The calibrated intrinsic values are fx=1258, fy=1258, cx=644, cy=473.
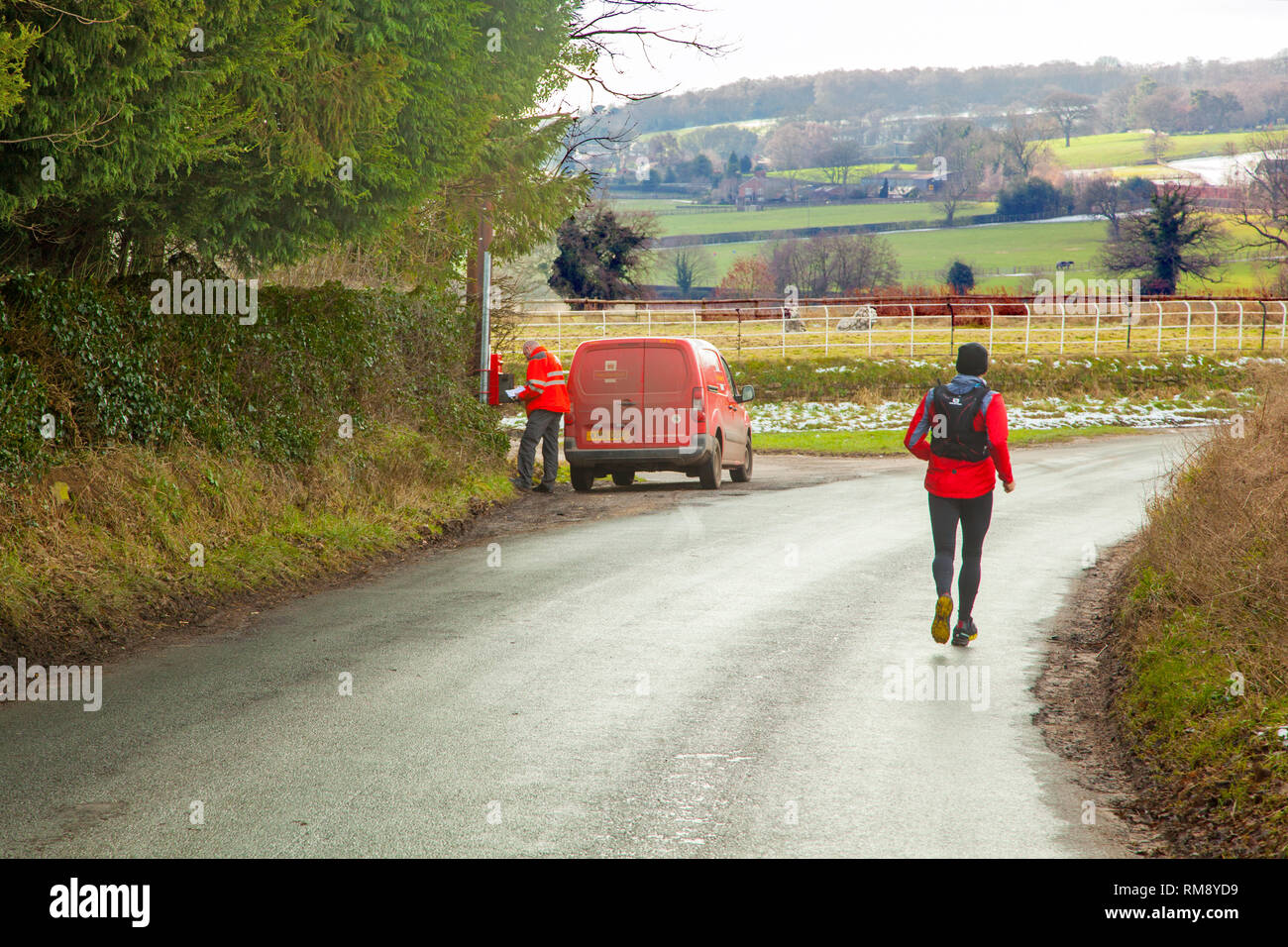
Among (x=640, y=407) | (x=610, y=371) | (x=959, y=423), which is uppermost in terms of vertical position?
(x=610, y=371)

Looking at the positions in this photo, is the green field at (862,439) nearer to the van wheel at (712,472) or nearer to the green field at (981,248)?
the van wheel at (712,472)

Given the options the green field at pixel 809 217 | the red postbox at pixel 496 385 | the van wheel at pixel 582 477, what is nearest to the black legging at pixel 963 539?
the van wheel at pixel 582 477

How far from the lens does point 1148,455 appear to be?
25750 millimetres

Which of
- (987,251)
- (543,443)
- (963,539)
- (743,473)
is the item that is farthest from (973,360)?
(987,251)

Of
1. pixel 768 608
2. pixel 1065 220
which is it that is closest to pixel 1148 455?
pixel 768 608

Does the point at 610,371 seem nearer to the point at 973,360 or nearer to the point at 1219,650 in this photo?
the point at 973,360

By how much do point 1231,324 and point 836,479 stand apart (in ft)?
97.3

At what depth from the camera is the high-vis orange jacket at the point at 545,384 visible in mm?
16953

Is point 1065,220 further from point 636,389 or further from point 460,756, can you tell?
point 460,756

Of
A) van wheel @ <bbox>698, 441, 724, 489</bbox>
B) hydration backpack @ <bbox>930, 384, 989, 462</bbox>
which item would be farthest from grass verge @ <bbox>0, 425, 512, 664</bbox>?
hydration backpack @ <bbox>930, 384, 989, 462</bbox>

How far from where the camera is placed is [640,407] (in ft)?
56.1

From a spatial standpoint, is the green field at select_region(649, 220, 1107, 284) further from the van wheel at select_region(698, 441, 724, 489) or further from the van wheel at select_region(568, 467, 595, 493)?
the van wheel at select_region(568, 467, 595, 493)

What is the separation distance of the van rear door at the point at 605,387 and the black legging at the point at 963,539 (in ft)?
28.3

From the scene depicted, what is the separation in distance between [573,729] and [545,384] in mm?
10807
